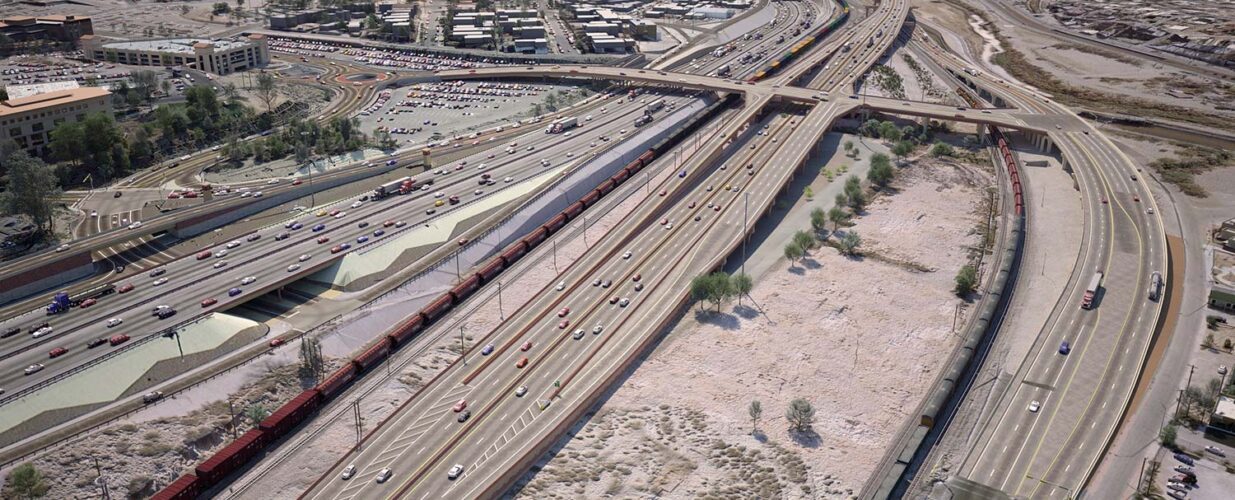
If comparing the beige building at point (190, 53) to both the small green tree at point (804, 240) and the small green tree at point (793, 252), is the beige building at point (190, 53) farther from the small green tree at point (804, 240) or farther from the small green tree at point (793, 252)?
the small green tree at point (793, 252)

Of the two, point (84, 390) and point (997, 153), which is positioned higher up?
point (997, 153)

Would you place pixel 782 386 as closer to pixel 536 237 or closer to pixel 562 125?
pixel 536 237

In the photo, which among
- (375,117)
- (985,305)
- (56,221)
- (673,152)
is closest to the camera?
(985,305)

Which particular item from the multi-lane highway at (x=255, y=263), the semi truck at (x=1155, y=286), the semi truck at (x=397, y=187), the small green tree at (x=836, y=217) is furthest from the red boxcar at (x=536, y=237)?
the semi truck at (x=1155, y=286)

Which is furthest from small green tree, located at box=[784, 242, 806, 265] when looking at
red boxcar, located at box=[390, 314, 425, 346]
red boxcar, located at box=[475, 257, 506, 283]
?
red boxcar, located at box=[390, 314, 425, 346]

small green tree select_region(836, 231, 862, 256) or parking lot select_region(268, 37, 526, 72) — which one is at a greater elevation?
parking lot select_region(268, 37, 526, 72)

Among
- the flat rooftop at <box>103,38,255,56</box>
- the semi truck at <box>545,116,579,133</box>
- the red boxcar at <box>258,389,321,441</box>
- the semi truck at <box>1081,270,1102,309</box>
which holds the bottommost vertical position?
the red boxcar at <box>258,389,321,441</box>

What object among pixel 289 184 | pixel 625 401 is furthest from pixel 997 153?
pixel 289 184

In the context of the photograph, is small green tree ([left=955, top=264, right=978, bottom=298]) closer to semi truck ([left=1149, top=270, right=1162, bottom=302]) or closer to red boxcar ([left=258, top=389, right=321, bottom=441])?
semi truck ([left=1149, top=270, right=1162, bottom=302])

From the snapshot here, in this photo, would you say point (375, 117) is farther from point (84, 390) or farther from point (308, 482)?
point (308, 482)
